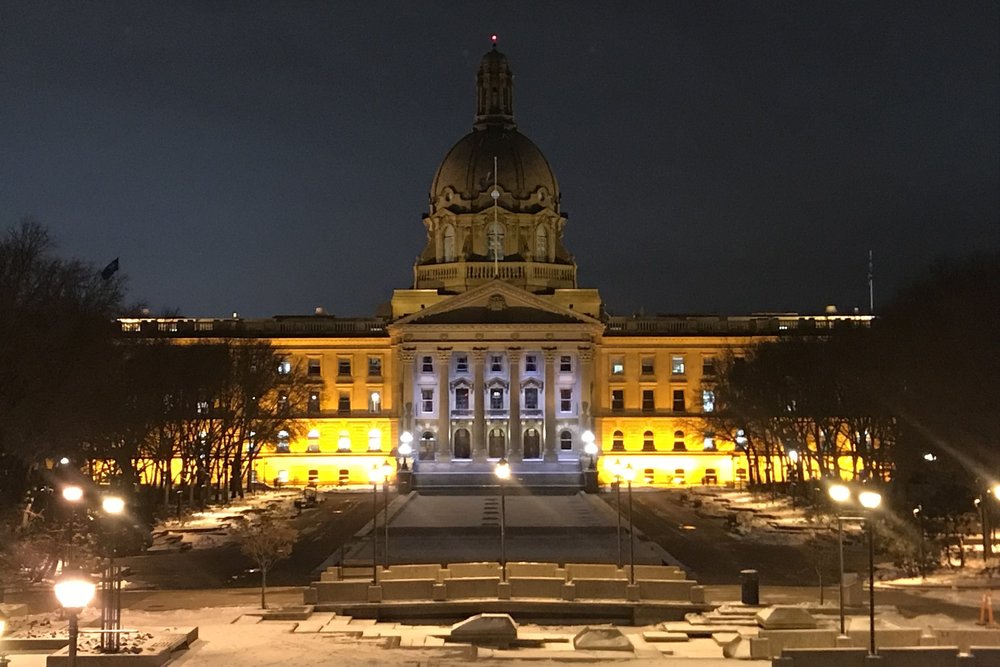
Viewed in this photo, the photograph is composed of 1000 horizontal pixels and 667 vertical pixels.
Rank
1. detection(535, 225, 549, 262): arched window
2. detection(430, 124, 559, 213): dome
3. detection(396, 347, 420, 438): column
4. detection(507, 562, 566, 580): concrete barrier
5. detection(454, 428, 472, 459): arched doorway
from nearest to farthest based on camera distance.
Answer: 1. detection(507, 562, 566, 580): concrete barrier
2. detection(396, 347, 420, 438): column
3. detection(454, 428, 472, 459): arched doorway
4. detection(430, 124, 559, 213): dome
5. detection(535, 225, 549, 262): arched window

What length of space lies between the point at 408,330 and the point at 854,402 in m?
54.9

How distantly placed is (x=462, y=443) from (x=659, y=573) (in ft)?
267

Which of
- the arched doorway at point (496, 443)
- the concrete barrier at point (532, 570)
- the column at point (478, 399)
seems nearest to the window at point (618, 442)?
the arched doorway at point (496, 443)

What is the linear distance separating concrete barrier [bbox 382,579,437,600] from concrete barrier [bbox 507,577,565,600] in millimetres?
2553

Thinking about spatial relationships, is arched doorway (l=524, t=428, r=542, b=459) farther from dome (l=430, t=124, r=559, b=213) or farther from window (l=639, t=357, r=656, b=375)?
dome (l=430, t=124, r=559, b=213)

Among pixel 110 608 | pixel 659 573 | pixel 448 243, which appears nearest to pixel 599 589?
pixel 659 573

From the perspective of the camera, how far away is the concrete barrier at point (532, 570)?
46475 millimetres

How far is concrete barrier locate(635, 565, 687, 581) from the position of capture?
46.9 meters

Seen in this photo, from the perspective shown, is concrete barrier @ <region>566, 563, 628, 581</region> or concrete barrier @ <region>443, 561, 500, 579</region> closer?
concrete barrier @ <region>566, 563, 628, 581</region>

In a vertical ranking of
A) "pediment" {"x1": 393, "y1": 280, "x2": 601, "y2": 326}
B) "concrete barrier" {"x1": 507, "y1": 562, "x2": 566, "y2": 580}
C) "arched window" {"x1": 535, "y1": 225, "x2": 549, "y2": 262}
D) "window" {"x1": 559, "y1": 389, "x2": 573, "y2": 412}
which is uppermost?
"arched window" {"x1": 535, "y1": 225, "x2": 549, "y2": 262}

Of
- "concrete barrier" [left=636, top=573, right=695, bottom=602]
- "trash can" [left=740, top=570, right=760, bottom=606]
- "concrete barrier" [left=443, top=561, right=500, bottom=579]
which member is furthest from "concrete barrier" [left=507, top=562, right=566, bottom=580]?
"trash can" [left=740, top=570, right=760, bottom=606]

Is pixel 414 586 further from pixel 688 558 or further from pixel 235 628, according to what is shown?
pixel 688 558

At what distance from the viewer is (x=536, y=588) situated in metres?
44.8

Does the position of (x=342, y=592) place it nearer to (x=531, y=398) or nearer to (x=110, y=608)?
(x=110, y=608)
